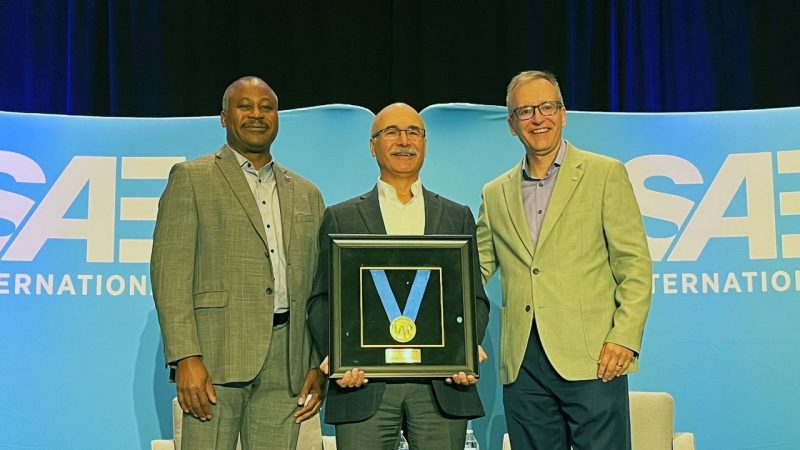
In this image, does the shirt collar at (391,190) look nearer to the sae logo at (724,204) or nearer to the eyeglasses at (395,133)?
the eyeglasses at (395,133)

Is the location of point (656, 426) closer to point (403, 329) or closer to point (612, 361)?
point (612, 361)

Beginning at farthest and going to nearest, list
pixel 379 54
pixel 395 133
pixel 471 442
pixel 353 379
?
pixel 379 54 → pixel 471 442 → pixel 395 133 → pixel 353 379

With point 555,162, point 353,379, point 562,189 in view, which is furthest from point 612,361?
point 353,379

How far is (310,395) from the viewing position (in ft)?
10.2

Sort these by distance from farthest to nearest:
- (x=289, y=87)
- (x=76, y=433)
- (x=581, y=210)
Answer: (x=289, y=87), (x=76, y=433), (x=581, y=210)

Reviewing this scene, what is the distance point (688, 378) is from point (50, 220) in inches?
117

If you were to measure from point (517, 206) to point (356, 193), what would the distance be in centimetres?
145

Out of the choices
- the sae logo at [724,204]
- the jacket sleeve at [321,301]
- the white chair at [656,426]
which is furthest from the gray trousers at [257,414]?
the sae logo at [724,204]

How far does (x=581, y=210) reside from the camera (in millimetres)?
3129

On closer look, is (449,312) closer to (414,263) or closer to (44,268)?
(414,263)

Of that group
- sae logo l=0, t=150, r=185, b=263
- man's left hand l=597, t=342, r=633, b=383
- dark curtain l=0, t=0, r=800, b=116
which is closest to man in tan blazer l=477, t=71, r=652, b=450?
man's left hand l=597, t=342, r=633, b=383

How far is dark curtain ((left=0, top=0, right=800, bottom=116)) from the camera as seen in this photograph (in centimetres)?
546

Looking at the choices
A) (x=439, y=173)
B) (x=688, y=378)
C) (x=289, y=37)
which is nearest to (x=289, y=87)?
(x=289, y=37)

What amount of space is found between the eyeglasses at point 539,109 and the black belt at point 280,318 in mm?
988
